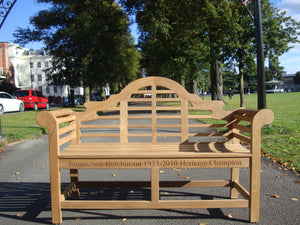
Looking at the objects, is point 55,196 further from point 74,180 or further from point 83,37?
point 83,37

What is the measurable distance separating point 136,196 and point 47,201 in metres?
1.19

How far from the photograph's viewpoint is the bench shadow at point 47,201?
10.7 feet

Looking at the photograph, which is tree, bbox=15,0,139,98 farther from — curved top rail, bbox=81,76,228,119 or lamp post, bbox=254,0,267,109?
curved top rail, bbox=81,76,228,119

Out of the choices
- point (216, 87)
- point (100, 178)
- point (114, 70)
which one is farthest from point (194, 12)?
point (100, 178)

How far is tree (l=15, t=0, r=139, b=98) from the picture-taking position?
25.3 meters

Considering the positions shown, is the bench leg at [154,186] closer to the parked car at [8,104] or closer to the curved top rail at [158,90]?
the curved top rail at [158,90]

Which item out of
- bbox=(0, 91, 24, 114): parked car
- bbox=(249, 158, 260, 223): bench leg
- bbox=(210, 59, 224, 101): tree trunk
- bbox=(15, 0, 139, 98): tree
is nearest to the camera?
bbox=(249, 158, 260, 223): bench leg

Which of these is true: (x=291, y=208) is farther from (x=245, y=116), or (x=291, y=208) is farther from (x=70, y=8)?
(x=70, y=8)

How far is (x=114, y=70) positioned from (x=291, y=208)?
971 inches

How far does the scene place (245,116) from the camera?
3424 millimetres

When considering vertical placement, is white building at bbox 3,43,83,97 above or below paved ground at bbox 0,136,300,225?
above

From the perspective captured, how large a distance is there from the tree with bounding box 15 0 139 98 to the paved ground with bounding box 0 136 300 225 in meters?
20.5

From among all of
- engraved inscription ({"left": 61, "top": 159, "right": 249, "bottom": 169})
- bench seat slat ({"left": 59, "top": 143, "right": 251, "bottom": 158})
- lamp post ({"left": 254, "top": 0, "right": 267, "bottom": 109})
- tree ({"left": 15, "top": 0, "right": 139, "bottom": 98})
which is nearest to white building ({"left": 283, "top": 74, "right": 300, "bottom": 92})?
tree ({"left": 15, "top": 0, "right": 139, "bottom": 98})

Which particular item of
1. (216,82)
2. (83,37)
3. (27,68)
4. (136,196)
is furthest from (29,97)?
(27,68)
